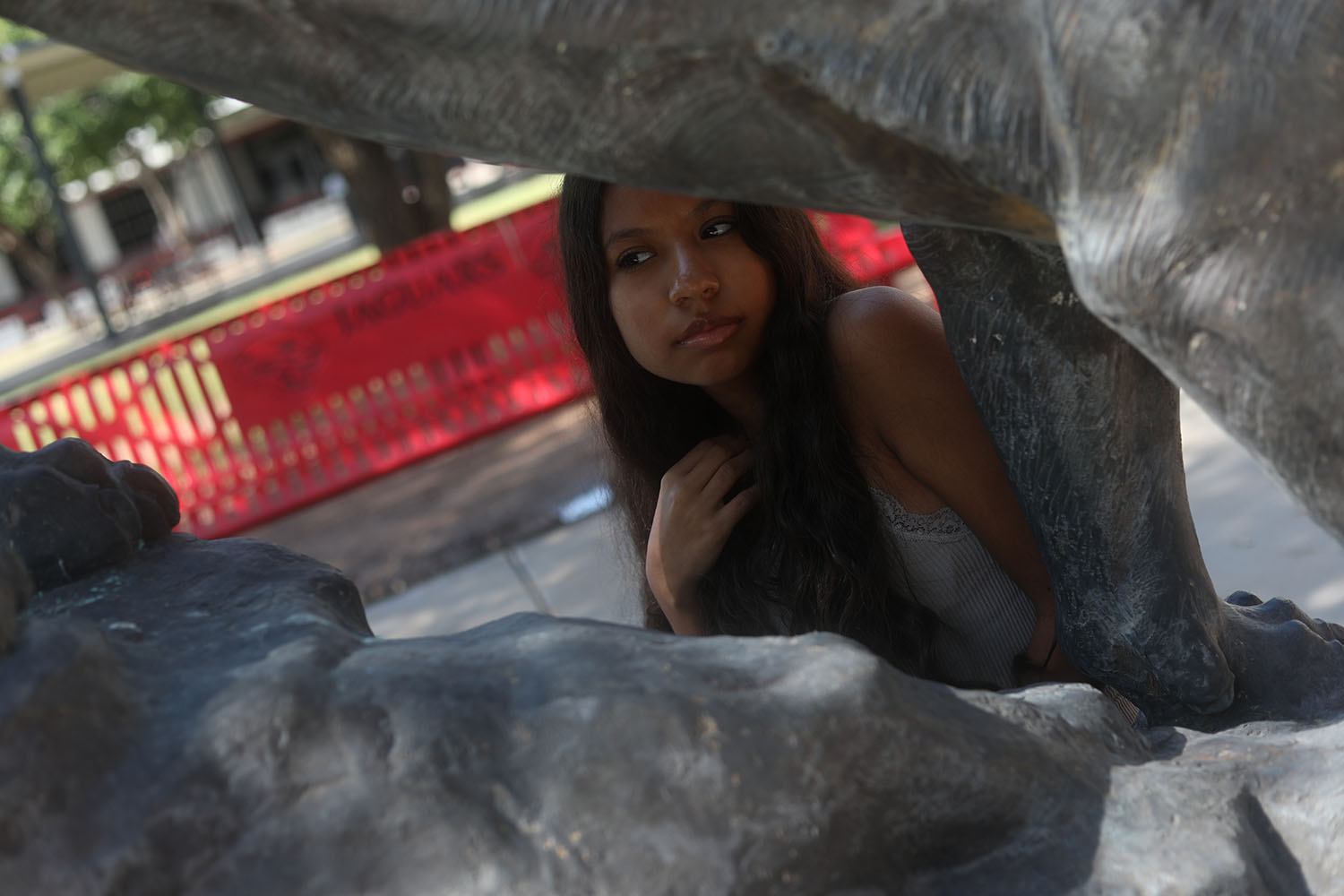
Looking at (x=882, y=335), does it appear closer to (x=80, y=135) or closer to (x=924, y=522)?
(x=924, y=522)

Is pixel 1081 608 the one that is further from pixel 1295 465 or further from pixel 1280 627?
pixel 1295 465

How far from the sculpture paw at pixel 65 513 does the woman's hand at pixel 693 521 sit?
0.94 m

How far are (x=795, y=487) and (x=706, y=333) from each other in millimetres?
279

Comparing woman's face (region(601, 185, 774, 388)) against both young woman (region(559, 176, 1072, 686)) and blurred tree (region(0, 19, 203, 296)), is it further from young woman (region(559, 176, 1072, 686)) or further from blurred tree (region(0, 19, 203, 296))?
blurred tree (region(0, 19, 203, 296))

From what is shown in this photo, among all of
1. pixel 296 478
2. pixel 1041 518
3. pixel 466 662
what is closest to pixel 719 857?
pixel 466 662

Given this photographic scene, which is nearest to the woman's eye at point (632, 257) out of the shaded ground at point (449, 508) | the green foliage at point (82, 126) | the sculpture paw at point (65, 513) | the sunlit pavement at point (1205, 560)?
the sunlit pavement at point (1205, 560)

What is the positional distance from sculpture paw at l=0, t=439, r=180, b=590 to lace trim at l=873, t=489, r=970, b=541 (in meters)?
1.16

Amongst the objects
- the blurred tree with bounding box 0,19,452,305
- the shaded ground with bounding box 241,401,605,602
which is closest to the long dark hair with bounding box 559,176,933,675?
the shaded ground with bounding box 241,401,605,602

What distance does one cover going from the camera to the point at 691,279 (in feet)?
6.56

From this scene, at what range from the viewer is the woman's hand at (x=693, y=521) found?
2135mm

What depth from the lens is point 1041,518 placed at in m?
1.62

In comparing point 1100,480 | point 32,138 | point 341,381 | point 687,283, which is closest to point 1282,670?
point 1100,480

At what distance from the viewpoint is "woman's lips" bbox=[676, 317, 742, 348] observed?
204 centimetres

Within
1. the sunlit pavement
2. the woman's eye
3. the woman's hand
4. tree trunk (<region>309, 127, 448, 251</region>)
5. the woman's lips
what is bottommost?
the sunlit pavement
